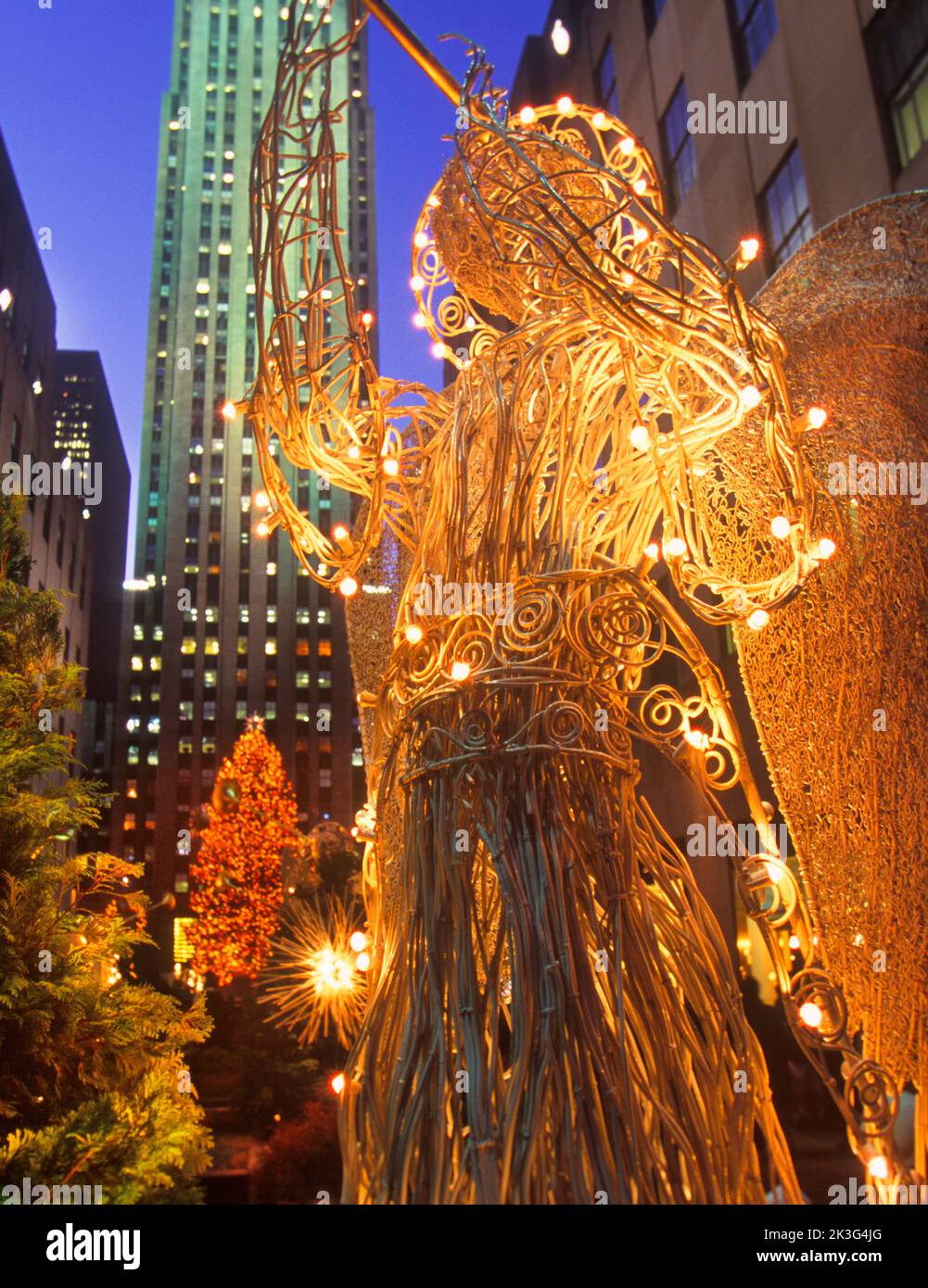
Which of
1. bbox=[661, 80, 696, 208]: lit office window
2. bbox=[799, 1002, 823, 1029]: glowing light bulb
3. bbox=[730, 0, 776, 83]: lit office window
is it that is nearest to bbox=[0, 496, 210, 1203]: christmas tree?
bbox=[799, 1002, 823, 1029]: glowing light bulb

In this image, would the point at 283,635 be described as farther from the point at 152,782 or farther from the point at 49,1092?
the point at 49,1092

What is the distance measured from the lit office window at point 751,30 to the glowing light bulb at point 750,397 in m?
6.11

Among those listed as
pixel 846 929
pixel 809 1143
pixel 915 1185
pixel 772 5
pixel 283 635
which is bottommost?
pixel 809 1143

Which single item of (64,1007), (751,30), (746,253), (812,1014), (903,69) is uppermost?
(751,30)

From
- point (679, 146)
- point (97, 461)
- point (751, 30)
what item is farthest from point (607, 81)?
point (97, 461)

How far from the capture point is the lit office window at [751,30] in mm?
7664

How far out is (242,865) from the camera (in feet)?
55.7

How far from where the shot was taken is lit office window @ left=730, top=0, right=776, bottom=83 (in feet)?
25.1

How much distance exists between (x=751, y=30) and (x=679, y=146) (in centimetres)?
159

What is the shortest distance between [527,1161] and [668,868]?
0.86m

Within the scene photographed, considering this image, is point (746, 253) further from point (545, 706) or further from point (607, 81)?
point (607, 81)

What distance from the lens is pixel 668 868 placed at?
9.04ft

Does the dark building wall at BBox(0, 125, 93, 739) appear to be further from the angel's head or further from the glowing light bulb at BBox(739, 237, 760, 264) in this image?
the glowing light bulb at BBox(739, 237, 760, 264)

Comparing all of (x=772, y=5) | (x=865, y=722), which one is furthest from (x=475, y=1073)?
(x=772, y=5)
